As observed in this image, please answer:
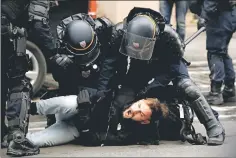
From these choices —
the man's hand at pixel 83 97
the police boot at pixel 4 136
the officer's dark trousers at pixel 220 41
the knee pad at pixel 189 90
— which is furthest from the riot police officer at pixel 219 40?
the police boot at pixel 4 136

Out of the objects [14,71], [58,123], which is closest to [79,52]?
Answer: [14,71]

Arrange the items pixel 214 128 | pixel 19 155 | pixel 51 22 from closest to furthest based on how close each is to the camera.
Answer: pixel 19 155 < pixel 214 128 < pixel 51 22

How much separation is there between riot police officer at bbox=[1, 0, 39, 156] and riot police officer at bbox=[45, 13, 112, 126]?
26cm

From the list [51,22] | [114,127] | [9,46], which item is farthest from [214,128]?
[51,22]

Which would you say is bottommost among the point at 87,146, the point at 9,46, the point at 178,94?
the point at 87,146

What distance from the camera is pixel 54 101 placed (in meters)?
5.25

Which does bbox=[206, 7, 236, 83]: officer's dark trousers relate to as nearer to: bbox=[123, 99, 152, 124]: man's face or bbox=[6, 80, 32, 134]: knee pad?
bbox=[123, 99, 152, 124]: man's face

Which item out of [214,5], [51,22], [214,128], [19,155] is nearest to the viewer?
[19,155]

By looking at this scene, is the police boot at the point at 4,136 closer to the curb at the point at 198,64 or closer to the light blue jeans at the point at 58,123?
the light blue jeans at the point at 58,123

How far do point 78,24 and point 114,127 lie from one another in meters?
0.84

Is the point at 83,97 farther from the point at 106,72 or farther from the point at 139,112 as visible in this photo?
the point at 139,112

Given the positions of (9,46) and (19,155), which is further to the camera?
(9,46)

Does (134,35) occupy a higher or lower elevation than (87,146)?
higher

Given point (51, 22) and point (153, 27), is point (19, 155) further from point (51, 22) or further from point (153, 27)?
point (51, 22)
